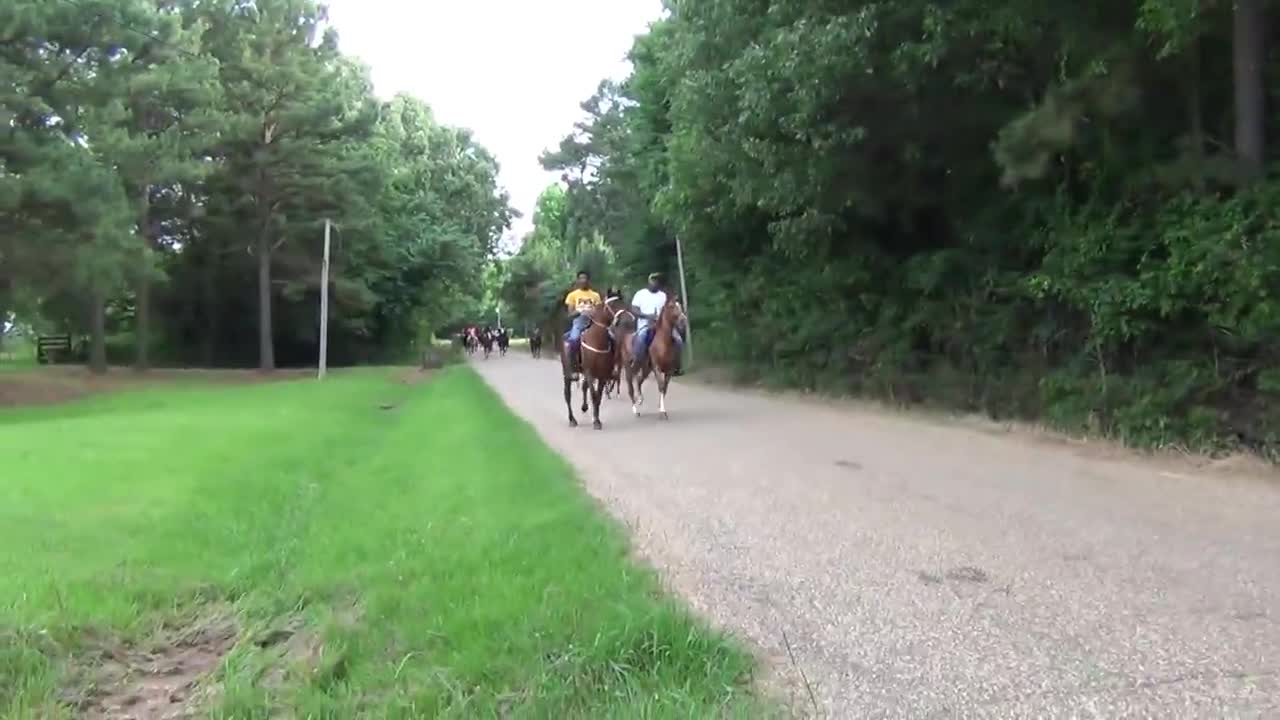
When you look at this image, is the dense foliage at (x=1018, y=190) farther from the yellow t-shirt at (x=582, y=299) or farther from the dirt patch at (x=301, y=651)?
the dirt patch at (x=301, y=651)

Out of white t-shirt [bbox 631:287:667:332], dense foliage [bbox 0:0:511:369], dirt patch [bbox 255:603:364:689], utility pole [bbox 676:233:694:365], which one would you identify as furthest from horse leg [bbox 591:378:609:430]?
utility pole [bbox 676:233:694:365]

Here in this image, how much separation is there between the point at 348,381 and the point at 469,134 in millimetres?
54310

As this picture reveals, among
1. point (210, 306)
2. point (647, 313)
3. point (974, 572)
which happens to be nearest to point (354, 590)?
point (974, 572)

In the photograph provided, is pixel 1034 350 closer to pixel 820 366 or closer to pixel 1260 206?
pixel 1260 206

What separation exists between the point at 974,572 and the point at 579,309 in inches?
432

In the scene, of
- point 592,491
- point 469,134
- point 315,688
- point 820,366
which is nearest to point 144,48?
point 820,366

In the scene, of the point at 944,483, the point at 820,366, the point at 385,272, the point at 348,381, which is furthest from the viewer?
the point at 385,272

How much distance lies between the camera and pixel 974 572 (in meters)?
6.52

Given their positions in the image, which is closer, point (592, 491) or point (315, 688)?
point (315, 688)

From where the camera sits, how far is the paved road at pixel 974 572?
15.1 feet

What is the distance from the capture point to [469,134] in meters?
85.6

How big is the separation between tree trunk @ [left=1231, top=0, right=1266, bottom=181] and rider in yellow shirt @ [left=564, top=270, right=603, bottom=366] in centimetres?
893

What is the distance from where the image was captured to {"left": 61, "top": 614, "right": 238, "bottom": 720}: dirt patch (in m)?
4.96

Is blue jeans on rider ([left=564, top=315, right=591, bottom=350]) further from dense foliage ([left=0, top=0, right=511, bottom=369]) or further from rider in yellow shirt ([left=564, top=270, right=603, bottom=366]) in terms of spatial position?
dense foliage ([left=0, top=0, right=511, bottom=369])
